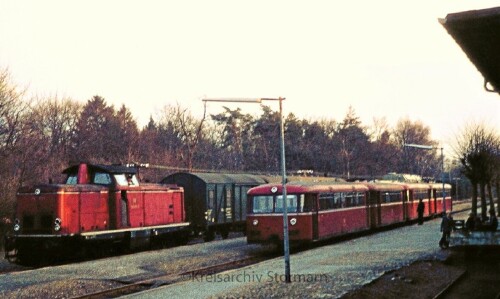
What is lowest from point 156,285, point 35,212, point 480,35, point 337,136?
point 156,285

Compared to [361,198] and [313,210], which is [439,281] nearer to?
[313,210]

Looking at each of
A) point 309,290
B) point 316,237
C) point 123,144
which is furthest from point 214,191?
point 123,144

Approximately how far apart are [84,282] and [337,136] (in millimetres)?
73880

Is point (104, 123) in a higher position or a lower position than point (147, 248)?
higher

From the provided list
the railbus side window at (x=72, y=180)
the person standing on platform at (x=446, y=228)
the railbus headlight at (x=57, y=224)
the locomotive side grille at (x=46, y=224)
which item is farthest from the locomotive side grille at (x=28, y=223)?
the person standing on platform at (x=446, y=228)

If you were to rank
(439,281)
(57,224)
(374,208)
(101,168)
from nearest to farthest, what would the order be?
(439,281) < (57,224) < (101,168) < (374,208)

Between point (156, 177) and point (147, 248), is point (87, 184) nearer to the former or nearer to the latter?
point (147, 248)

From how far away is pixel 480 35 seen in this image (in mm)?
6863

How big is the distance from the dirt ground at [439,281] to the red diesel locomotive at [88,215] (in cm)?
1152

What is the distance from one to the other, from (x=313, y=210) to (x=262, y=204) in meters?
2.20

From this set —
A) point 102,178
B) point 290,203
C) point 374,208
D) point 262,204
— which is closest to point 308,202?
point 290,203

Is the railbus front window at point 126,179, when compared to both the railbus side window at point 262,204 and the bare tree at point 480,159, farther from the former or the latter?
the bare tree at point 480,159

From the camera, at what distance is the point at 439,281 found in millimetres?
18516

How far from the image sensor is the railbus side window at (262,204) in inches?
1033
